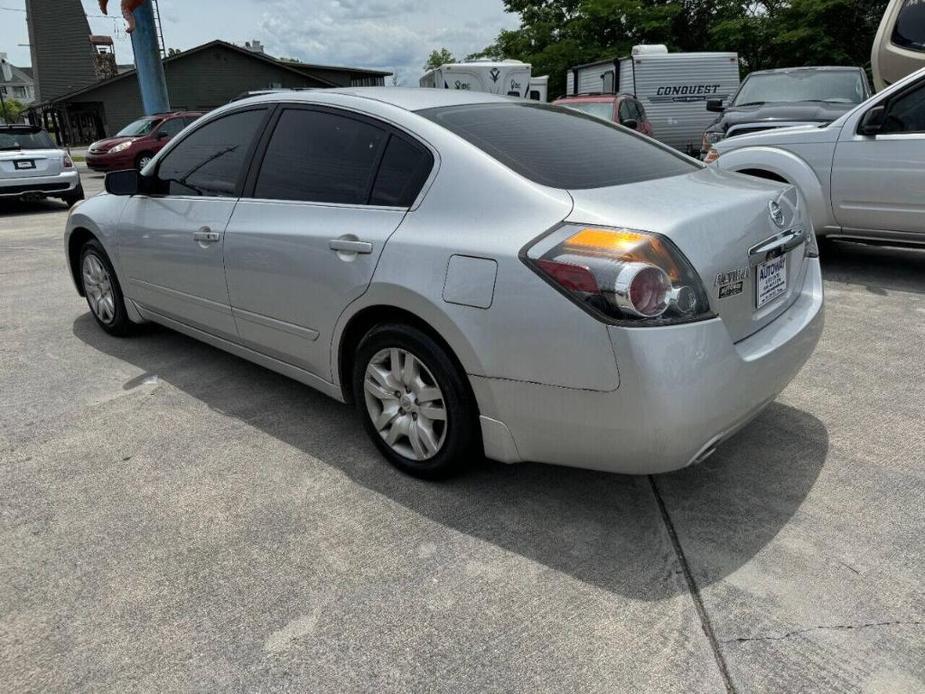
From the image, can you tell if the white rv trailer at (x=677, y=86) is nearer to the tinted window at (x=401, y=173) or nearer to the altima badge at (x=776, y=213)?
the altima badge at (x=776, y=213)

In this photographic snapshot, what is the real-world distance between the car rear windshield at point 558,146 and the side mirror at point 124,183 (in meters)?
2.05

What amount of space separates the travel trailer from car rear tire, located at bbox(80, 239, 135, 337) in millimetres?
8910

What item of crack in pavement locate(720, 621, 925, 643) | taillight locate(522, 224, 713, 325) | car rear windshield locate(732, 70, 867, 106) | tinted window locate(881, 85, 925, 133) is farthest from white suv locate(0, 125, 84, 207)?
crack in pavement locate(720, 621, 925, 643)

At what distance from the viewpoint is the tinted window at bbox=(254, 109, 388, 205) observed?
9.85 ft

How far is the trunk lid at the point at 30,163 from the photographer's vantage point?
38.4 feet

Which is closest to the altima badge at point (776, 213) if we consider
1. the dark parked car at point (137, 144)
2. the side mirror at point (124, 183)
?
the side mirror at point (124, 183)

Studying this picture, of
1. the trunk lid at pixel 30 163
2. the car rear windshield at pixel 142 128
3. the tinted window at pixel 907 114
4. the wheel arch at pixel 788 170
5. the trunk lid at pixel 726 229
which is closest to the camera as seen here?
the trunk lid at pixel 726 229

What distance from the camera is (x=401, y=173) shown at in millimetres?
2869

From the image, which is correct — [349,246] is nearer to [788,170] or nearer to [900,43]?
[788,170]

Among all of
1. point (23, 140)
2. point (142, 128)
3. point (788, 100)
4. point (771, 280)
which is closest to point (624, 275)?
point (771, 280)

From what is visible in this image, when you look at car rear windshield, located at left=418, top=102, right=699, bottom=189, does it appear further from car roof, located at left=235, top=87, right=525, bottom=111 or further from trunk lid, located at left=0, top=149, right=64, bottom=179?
trunk lid, located at left=0, top=149, right=64, bottom=179

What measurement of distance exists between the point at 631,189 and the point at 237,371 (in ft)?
8.72

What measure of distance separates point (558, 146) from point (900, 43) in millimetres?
7997

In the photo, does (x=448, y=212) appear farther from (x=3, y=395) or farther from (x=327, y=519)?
(x=3, y=395)
